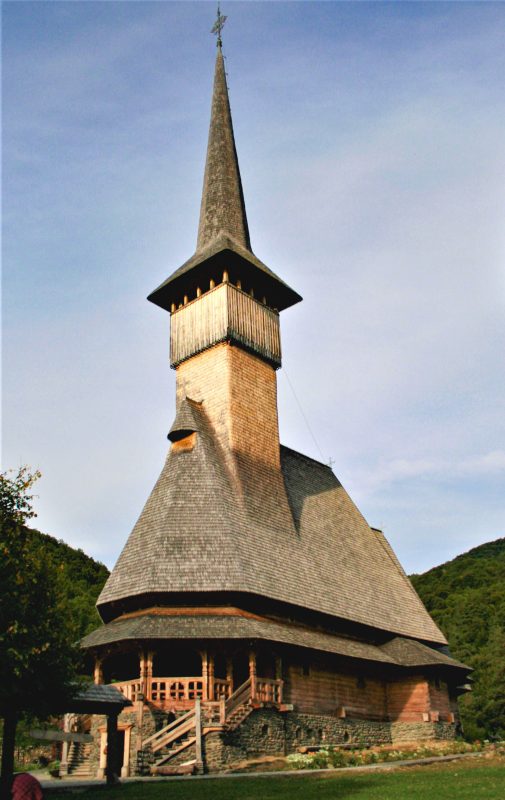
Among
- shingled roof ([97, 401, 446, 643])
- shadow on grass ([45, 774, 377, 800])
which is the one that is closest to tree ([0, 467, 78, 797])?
shadow on grass ([45, 774, 377, 800])

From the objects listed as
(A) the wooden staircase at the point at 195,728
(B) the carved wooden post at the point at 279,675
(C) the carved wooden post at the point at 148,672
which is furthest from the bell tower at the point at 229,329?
(A) the wooden staircase at the point at 195,728

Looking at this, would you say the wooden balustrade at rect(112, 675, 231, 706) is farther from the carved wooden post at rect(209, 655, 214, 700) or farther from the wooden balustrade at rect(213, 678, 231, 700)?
the carved wooden post at rect(209, 655, 214, 700)

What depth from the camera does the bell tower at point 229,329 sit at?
103 feet

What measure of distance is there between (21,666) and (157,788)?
4.47m

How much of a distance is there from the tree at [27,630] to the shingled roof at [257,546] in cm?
904

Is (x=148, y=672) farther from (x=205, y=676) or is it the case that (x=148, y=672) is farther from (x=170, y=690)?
(x=205, y=676)

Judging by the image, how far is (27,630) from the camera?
14.3m

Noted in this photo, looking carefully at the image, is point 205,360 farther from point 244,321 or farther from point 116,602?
point 116,602

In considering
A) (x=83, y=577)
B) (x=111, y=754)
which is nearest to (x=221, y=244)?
(x=111, y=754)

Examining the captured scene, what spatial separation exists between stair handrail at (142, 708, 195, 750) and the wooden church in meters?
0.05

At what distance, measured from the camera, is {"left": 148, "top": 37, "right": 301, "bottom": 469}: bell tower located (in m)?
31.3

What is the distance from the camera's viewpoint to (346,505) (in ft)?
122

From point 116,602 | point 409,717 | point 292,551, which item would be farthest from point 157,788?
point 409,717

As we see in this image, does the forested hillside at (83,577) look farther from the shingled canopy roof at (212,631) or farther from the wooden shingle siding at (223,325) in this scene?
the shingled canopy roof at (212,631)
